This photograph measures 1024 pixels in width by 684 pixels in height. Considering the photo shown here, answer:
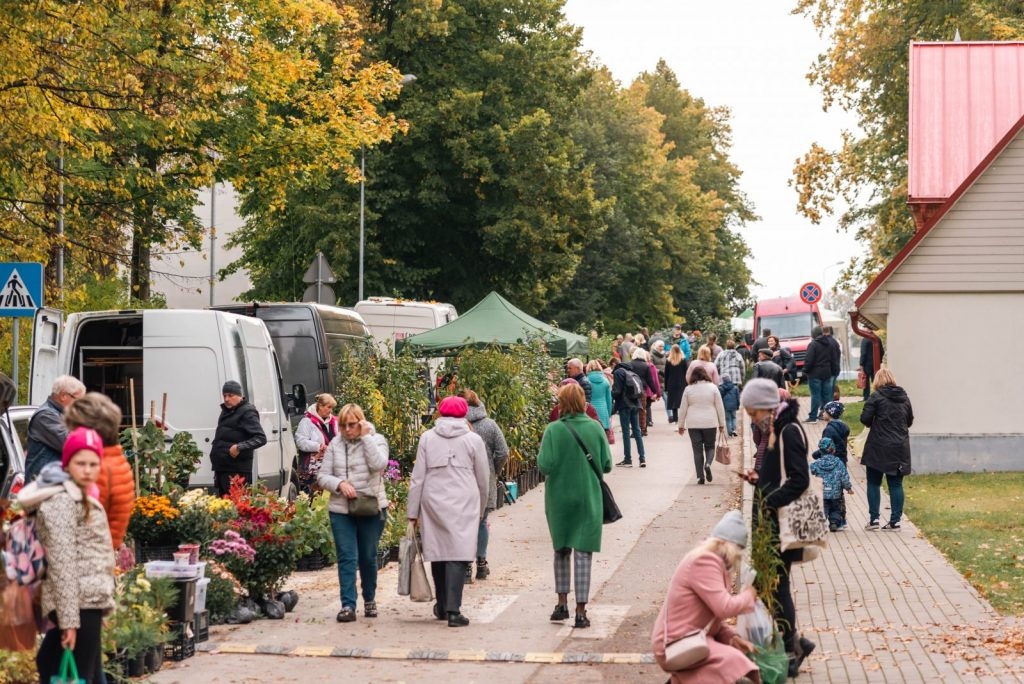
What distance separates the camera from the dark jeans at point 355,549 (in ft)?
39.5

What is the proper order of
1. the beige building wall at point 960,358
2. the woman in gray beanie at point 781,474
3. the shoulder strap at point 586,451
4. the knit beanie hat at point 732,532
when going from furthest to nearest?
1. the beige building wall at point 960,358
2. the shoulder strap at point 586,451
3. the woman in gray beanie at point 781,474
4. the knit beanie hat at point 732,532

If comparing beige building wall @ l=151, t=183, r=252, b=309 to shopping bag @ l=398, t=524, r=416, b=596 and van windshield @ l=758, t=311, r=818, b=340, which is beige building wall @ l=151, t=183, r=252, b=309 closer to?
van windshield @ l=758, t=311, r=818, b=340

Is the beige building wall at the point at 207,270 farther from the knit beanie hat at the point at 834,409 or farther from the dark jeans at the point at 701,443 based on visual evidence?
the knit beanie hat at the point at 834,409

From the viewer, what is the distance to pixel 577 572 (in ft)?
38.8

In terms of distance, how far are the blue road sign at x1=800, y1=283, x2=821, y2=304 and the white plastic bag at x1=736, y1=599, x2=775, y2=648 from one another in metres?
26.9

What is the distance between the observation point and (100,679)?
7.79 m

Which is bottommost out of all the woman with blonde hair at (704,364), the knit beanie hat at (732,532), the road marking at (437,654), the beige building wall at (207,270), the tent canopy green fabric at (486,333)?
the road marking at (437,654)

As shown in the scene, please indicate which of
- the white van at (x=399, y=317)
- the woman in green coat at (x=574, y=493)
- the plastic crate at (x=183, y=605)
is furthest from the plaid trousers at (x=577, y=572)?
the white van at (x=399, y=317)

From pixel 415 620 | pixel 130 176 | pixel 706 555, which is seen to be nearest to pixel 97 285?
pixel 130 176

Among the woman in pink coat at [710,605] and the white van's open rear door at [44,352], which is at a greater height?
the white van's open rear door at [44,352]

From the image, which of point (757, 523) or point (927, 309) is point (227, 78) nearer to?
point (927, 309)

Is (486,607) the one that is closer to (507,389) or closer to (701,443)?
(507,389)

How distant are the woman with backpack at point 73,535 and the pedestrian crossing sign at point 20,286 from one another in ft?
29.6

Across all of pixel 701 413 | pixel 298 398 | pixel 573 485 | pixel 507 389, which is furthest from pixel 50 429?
pixel 701 413
